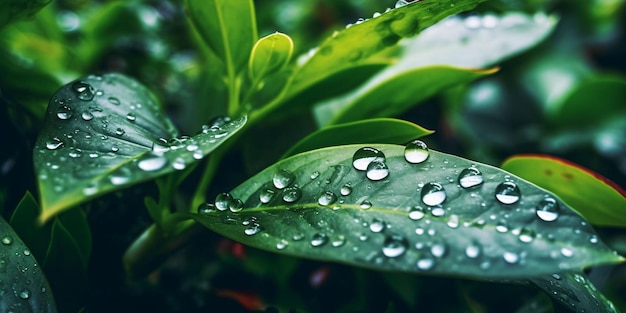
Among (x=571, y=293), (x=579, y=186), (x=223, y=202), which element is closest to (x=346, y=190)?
(x=223, y=202)

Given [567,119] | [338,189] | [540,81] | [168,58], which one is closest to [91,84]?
[338,189]

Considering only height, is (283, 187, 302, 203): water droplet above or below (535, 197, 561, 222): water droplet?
above

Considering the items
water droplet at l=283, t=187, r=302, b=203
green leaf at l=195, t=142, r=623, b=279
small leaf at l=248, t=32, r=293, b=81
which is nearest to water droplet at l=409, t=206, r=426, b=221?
green leaf at l=195, t=142, r=623, b=279

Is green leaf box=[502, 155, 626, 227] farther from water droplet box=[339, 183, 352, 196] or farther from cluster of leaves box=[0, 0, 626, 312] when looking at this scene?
water droplet box=[339, 183, 352, 196]

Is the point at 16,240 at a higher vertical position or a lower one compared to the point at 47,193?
lower

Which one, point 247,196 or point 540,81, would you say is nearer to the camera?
point 247,196

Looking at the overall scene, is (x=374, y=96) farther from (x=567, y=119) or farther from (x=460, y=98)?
(x=567, y=119)
